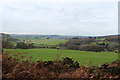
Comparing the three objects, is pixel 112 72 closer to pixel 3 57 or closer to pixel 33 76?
pixel 33 76

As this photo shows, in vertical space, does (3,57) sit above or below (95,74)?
above

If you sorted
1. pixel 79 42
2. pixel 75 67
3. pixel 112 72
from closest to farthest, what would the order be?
pixel 112 72, pixel 75 67, pixel 79 42

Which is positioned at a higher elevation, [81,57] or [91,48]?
[91,48]

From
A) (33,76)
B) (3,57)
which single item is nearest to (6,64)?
(3,57)

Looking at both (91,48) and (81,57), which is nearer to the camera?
(81,57)

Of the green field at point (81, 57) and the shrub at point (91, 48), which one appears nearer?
the green field at point (81, 57)

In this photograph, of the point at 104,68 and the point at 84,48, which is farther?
the point at 84,48

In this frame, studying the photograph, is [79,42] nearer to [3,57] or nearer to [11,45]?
[11,45]

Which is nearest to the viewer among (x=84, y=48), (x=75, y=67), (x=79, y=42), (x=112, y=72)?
(x=112, y=72)

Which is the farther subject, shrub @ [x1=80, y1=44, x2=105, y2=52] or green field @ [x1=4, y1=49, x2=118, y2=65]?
shrub @ [x1=80, y1=44, x2=105, y2=52]
